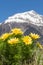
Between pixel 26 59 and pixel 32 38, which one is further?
pixel 32 38

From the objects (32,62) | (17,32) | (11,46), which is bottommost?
(32,62)

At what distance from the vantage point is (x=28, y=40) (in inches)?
212

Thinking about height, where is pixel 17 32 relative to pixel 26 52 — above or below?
above

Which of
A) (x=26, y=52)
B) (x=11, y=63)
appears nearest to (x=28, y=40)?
(x=26, y=52)

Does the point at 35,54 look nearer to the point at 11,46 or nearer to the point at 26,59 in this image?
the point at 26,59

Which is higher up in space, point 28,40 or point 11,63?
point 28,40

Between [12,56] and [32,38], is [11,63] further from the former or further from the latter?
[32,38]

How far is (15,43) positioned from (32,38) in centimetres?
76

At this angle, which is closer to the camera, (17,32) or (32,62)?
(32,62)

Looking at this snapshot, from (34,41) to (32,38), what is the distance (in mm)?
102

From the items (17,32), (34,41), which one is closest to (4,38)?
(17,32)

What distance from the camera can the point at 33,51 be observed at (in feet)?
18.1

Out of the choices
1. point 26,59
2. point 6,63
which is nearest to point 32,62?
point 26,59

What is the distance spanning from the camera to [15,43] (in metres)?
5.20
